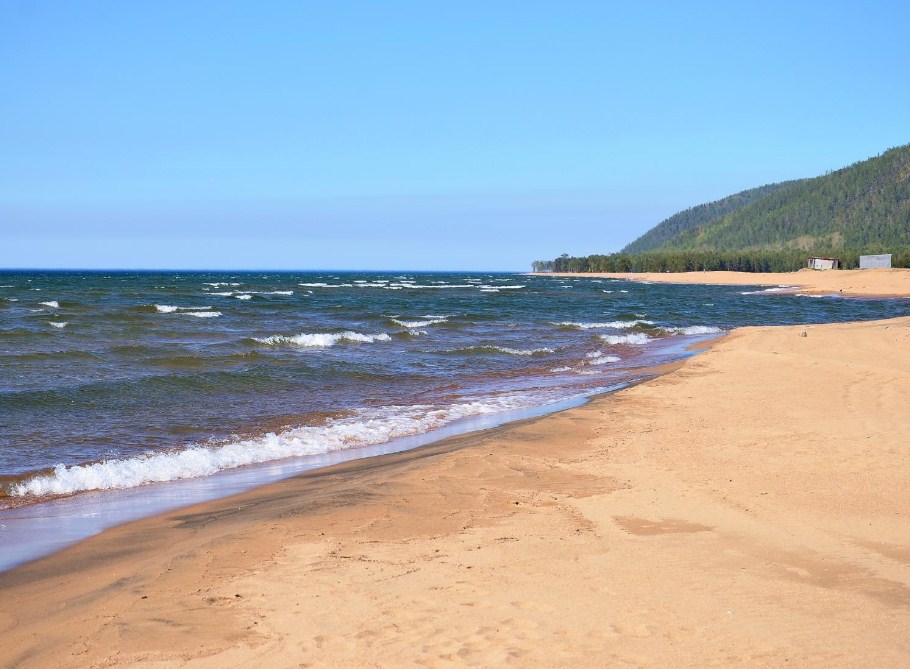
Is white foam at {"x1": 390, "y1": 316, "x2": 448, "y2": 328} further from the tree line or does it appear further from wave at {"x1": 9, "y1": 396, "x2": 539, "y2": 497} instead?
the tree line

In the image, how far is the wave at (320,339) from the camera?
25828 mm

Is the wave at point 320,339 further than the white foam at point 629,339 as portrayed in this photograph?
No

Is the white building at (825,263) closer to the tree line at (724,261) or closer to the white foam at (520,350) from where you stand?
the tree line at (724,261)

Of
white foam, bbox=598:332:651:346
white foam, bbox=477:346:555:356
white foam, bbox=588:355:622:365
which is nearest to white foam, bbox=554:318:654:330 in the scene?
white foam, bbox=598:332:651:346

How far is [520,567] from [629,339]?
2431cm

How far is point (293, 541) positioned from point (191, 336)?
2334cm

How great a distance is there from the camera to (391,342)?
90.6 feet

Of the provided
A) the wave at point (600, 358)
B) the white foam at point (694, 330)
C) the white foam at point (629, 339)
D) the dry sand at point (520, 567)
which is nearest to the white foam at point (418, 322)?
the white foam at point (629, 339)

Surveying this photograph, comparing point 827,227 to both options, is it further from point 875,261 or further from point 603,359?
point 603,359

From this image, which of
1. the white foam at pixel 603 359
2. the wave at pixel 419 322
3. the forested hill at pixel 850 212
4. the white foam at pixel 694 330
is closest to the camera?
the white foam at pixel 603 359

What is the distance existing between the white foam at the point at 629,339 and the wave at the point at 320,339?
8.15 metres

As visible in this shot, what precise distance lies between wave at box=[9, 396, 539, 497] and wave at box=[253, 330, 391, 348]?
12371 millimetres

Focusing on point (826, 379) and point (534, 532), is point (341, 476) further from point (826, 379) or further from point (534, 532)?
point (826, 379)

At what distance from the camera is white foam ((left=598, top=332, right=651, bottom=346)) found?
91.0 ft
